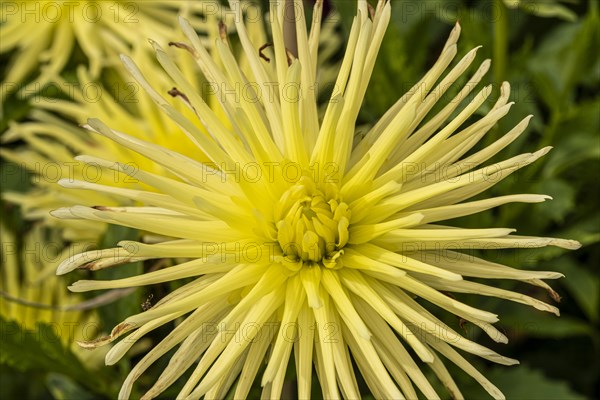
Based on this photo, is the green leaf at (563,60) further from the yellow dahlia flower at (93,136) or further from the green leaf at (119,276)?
the green leaf at (119,276)

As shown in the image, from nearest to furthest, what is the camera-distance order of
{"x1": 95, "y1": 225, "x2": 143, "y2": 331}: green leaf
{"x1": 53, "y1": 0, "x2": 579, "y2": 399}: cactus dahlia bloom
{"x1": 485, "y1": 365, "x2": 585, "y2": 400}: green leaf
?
1. {"x1": 53, "y1": 0, "x2": 579, "y2": 399}: cactus dahlia bloom
2. {"x1": 95, "y1": 225, "x2": 143, "y2": 331}: green leaf
3. {"x1": 485, "y1": 365, "x2": 585, "y2": 400}: green leaf

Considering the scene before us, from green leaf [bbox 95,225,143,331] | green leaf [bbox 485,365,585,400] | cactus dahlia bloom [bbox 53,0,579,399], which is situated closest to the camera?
cactus dahlia bloom [bbox 53,0,579,399]

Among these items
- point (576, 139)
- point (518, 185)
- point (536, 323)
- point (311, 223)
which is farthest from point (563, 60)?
point (311, 223)

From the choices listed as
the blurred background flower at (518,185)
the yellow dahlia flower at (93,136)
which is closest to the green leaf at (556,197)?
the blurred background flower at (518,185)

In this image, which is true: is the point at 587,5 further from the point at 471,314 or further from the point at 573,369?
the point at 471,314

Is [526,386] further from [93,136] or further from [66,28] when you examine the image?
[66,28]

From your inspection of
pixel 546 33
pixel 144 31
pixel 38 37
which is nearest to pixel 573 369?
pixel 546 33

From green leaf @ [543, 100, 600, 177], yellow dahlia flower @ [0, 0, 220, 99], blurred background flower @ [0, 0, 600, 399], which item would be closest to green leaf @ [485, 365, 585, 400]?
blurred background flower @ [0, 0, 600, 399]

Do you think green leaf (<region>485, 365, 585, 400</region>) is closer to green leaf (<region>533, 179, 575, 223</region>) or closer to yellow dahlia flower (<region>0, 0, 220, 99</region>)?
green leaf (<region>533, 179, 575, 223</region>)
